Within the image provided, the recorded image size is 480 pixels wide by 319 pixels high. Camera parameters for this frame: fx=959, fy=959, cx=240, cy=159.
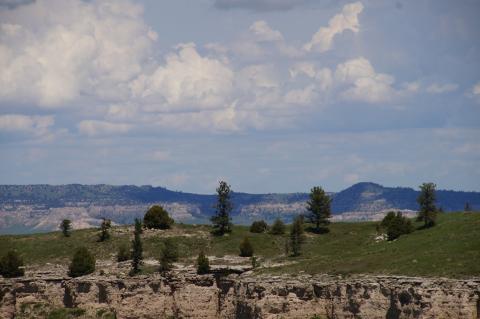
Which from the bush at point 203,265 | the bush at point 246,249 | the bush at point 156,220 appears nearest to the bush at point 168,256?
the bush at point 203,265

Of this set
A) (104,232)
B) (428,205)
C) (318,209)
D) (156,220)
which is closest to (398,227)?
(428,205)

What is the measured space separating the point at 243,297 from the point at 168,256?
51.6 ft

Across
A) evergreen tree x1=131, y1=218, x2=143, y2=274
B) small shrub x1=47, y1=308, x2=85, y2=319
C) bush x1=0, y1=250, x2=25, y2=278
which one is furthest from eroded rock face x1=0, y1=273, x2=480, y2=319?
evergreen tree x1=131, y1=218, x2=143, y2=274

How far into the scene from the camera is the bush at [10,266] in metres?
118

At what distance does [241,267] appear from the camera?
11369cm

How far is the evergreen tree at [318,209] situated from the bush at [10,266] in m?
40.3

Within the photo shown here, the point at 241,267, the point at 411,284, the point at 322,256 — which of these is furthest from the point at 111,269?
the point at 411,284

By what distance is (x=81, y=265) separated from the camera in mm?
117250

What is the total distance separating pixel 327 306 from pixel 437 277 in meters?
13.6

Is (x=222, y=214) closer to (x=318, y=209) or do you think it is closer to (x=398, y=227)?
(x=318, y=209)

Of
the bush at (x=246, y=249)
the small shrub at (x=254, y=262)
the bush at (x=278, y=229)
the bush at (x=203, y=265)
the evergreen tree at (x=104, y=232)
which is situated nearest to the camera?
the bush at (x=203, y=265)

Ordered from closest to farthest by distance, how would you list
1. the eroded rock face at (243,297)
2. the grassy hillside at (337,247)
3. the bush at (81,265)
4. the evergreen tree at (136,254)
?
1. the eroded rock face at (243,297)
2. the grassy hillside at (337,247)
3. the evergreen tree at (136,254)
4. the bush at (81,265)

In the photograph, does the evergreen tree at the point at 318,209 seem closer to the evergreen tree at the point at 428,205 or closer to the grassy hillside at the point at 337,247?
the grassy hillside at the point at 337,247

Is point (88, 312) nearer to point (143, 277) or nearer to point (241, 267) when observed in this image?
point (143, 277)
